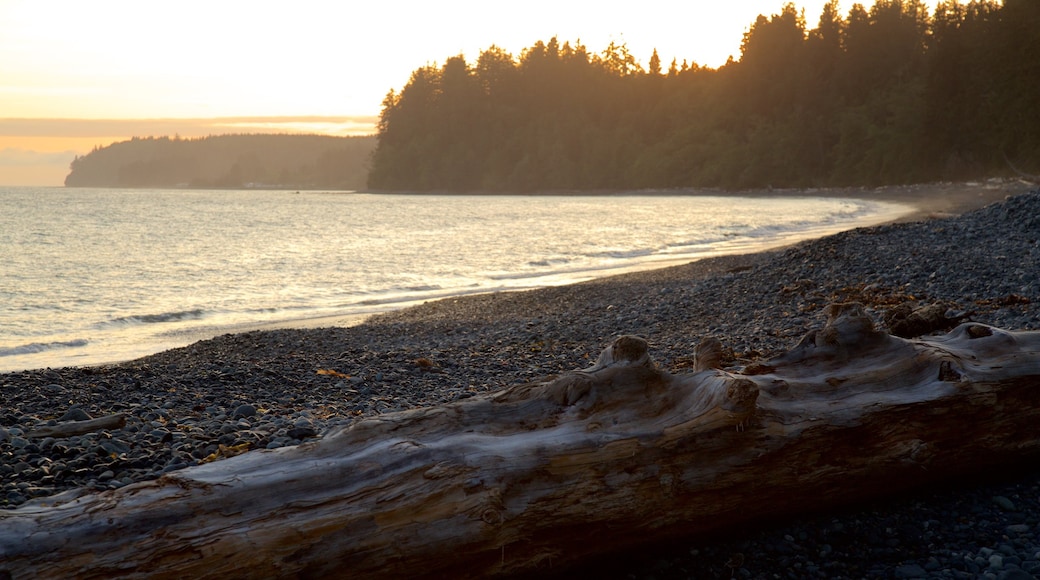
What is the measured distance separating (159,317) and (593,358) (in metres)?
10.8

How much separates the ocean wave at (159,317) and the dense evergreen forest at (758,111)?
58.3 metres

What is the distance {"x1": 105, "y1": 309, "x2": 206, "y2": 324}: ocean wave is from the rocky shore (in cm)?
440

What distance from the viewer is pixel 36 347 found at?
492 inches

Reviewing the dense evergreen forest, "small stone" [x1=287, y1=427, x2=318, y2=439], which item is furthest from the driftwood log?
the dense evergreen forest

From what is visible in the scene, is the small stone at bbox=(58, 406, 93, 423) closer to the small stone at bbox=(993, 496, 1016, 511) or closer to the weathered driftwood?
the weathered driftwood

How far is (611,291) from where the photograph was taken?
1452 centimetres

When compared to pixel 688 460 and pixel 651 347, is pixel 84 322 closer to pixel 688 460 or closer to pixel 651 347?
pixel 651 347

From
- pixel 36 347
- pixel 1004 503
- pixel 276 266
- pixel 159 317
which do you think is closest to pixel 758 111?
pixel 276 266

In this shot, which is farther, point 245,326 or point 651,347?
point 245,326

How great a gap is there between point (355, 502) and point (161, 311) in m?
14.8

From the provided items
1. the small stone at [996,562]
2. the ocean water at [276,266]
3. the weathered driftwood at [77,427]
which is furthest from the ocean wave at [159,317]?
the small stone at [996,562]

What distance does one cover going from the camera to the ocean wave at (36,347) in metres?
12.1

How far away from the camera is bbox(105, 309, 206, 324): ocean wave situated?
49.7ft

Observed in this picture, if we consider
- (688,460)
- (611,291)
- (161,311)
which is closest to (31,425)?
(688,460)
